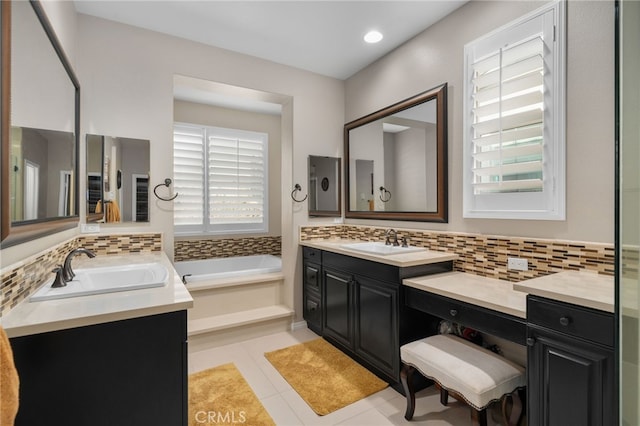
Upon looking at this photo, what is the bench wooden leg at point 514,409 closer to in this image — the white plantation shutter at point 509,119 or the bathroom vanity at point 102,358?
the white plantation shutter at point 509,119

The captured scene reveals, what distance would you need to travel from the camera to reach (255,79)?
10.2 ft

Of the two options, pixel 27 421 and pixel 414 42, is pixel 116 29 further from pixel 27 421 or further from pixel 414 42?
pixel 27 421

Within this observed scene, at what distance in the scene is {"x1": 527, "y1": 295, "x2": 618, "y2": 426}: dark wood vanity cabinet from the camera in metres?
1.15

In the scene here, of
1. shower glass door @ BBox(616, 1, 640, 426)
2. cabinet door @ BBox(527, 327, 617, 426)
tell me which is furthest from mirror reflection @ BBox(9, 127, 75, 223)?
cabinet door @ BBox(527, 327, 617, 426)

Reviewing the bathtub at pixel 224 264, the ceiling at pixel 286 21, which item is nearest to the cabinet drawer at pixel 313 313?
the bathtub at pixel 224 264

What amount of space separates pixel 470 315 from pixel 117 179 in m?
2.69

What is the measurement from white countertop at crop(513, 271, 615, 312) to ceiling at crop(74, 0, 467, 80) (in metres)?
2.01

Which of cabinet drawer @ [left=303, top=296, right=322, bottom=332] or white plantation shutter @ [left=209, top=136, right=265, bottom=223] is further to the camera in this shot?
white plantation shutter @ [left=209, top=136, right=265, bottom=223]

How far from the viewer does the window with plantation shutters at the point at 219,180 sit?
13.5 feet

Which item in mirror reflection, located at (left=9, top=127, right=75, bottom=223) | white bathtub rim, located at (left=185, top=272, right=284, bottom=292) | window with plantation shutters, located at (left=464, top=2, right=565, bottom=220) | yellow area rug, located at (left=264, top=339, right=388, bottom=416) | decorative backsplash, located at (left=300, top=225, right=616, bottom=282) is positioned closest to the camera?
mirror reflection, located at (left=9, top=127, right=75, bottom=223)

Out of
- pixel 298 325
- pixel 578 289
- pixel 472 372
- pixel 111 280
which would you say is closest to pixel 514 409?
pixel 472 372

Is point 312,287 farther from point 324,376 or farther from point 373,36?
point 373,36

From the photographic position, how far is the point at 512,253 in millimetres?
2002

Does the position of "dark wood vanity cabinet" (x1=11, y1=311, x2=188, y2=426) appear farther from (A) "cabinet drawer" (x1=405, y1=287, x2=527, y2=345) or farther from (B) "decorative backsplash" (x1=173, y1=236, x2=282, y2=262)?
(B) "decorative backsplash" (x1=173, y1=236, x2=282, y2=262)
